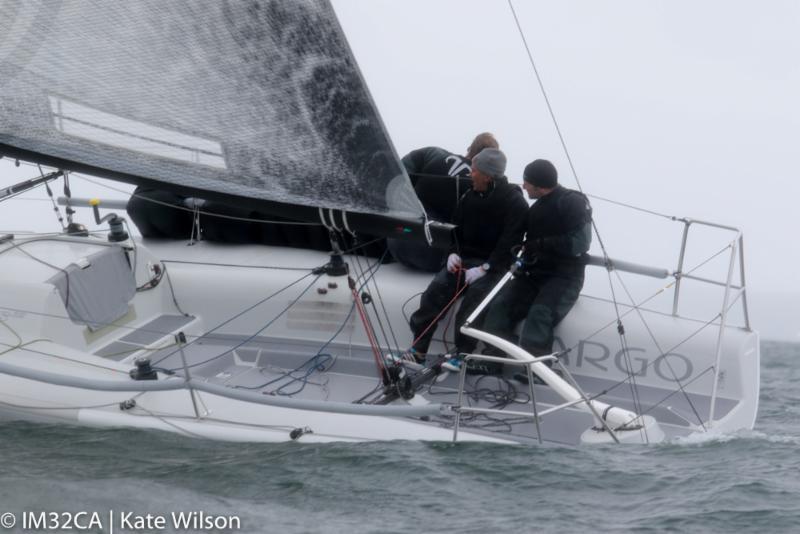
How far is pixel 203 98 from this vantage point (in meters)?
4.38

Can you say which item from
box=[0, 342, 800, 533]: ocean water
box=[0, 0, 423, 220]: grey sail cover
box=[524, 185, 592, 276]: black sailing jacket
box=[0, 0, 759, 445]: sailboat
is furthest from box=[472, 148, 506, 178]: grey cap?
box=[0, 342, 800, 533]: ocean water

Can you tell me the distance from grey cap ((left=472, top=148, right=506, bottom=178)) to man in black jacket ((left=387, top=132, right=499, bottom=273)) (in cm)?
36

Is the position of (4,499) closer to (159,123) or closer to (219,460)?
(219,460)

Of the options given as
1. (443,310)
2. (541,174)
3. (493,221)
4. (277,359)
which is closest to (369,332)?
(443,310)

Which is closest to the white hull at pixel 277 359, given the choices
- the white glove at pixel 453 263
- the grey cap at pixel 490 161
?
the white glove at pixel 453 263

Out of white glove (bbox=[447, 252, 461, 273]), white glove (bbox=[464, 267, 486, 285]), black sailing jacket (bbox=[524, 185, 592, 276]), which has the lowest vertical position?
white glove (bbox=[464, 267, 486, 285])

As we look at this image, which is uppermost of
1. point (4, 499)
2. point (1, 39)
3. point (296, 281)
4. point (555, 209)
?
point (1, 39)

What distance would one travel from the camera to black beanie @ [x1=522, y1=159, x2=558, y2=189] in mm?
5215

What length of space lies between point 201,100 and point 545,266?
1990 millimetres

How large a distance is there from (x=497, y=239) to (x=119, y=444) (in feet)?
7.31

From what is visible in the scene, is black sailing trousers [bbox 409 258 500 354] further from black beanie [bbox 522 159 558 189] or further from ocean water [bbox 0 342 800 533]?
ocean water [bbox 0 342 800 533]

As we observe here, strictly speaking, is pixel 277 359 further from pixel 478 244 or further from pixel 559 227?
pixel 559 227

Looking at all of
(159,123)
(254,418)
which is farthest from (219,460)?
(159,123)

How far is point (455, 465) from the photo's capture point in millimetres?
4180
